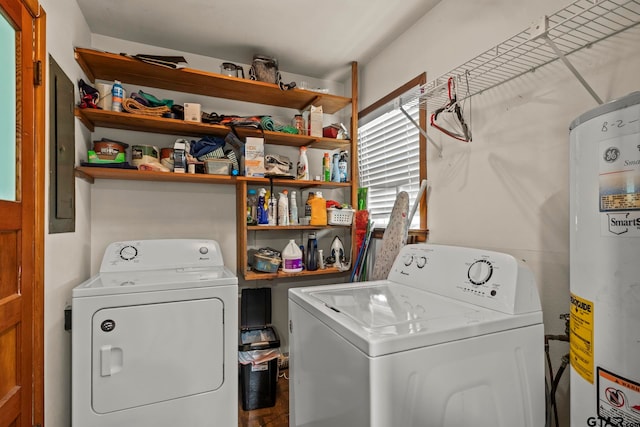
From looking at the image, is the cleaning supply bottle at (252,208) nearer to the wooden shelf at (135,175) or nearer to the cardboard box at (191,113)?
the wooden shelf at (135,175)

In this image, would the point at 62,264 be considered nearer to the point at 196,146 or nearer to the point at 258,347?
the point at 196,146

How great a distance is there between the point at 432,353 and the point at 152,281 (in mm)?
1458

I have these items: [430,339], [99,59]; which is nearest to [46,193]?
[99,59]

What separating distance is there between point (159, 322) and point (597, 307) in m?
1.75

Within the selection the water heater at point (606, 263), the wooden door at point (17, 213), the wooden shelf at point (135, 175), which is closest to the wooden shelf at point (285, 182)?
the wooden shelf at point (135, 175)

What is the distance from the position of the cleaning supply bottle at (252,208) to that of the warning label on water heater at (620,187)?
193cm

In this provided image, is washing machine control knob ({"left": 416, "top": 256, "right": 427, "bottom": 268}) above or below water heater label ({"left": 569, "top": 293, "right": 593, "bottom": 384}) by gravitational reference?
above

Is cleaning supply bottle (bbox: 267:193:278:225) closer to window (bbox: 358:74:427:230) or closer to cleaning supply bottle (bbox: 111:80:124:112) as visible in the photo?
window (bbox: 358:74:427:230)

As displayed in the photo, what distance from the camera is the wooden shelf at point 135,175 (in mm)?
1807

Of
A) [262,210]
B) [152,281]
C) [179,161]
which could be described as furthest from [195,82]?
[152,281]

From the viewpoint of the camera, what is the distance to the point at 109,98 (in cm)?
191

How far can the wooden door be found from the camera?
3.43 feet

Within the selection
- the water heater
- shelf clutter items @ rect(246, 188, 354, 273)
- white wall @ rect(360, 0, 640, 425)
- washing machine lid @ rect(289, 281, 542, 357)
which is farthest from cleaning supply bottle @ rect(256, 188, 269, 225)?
the water heater

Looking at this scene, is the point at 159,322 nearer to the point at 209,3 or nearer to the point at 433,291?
the point at 433,291
